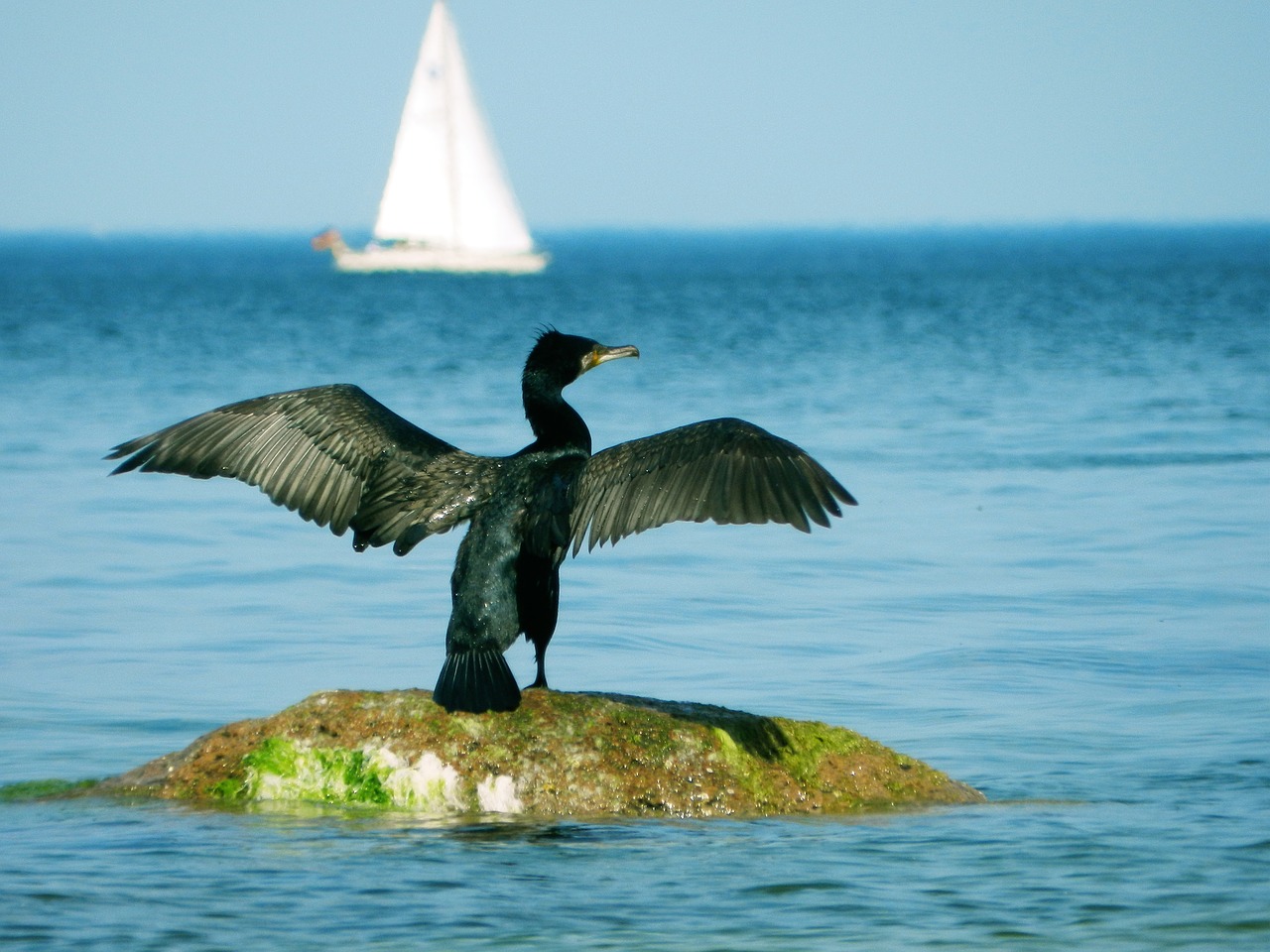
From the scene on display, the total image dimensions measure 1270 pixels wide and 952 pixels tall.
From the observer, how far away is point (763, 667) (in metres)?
8.80

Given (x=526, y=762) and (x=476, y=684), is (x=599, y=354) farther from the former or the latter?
(x=526, y=762)

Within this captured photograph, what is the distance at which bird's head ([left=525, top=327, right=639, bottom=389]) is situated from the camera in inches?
255

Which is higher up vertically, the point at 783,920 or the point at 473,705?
the point at 473,705

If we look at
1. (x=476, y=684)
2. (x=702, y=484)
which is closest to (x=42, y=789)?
(x=476, y=684)

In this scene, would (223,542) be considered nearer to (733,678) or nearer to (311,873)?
(733,678)

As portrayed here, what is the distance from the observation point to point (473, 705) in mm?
5629

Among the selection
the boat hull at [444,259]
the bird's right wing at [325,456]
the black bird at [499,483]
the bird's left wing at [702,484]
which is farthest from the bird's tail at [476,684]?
the boat hull at [444,259]

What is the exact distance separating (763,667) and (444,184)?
2216 inches

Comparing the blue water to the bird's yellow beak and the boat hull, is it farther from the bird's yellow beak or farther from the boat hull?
the boat hull

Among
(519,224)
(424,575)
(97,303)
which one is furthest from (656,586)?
(519,224)

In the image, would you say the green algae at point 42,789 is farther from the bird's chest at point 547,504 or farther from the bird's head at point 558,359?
the bird's head at point 558,359

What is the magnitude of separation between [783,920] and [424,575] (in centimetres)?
680

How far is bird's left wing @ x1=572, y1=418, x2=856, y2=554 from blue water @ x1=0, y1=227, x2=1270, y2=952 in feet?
3.42

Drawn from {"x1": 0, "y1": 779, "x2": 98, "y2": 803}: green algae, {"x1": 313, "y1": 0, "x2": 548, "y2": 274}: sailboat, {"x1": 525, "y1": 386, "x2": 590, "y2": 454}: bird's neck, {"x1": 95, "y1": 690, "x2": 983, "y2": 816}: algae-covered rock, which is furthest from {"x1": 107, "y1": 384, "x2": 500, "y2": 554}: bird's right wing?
{"x1": 313, "y1": 0, "x2": 548, "y2": 274}: sailboat
